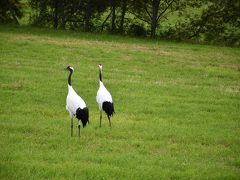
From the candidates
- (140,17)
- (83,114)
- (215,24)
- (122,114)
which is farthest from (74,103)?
(215,24)

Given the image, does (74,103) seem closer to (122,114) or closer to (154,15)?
(122,114)

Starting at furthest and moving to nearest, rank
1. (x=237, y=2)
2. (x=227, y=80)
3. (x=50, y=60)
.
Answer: (x=237, y=2) → (x=50, y=60) → (x=227, y=80)

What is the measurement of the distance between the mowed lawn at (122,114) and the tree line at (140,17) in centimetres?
921

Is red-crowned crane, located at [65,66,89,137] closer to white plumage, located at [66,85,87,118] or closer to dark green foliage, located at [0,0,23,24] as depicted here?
white plumage, located at [66,85,87,118]

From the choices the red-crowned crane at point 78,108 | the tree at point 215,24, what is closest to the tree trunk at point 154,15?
the tree at point 215,24

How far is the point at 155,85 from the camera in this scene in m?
22.3

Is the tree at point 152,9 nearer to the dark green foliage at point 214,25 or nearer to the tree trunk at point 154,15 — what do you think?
the tree trunk at point 154,15

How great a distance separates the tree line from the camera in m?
41.6

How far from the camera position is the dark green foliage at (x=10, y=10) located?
3978 cm

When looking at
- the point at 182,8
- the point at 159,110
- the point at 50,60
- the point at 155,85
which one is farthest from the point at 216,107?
the point at 182,8

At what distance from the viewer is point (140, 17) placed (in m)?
42.5

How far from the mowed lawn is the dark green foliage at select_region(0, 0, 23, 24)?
8.32m

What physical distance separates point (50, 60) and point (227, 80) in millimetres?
9221

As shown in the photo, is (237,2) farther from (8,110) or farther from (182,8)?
(8,110)
